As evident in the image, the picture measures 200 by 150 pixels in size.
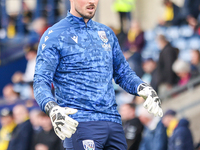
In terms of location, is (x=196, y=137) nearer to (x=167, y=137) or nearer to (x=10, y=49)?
(x=167, y=137)

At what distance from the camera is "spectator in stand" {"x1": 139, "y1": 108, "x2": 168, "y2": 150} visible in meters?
6.22

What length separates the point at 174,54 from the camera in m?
8.12

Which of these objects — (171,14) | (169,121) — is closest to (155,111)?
(169,121)

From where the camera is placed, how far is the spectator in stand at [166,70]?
26.1ft

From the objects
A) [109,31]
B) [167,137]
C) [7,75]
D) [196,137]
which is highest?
[109,31]

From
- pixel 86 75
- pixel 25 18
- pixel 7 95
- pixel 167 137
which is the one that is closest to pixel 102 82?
pixel 86 75

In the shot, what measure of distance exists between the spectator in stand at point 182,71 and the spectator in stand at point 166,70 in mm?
114

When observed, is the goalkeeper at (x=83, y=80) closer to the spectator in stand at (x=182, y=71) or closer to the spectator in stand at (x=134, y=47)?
the spectator in stand at (x=182, y=71)

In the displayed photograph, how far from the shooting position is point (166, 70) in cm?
796

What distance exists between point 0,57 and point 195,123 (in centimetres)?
728

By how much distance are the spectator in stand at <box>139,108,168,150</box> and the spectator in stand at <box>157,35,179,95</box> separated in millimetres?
1181

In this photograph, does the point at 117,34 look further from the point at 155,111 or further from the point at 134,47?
the point at 155,111

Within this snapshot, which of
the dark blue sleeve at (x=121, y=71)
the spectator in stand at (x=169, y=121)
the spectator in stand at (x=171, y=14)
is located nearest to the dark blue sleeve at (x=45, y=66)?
the dark blue sleeve at (x=121, y=71)

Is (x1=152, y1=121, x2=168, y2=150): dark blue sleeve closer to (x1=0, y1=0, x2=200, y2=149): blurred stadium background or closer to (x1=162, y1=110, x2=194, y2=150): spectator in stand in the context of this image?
(x1=162, y1=110, x2=194, y2=150): spectator in stand
